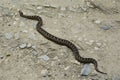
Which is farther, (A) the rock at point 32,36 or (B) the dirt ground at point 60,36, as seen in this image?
(A) the rock at point 32,36

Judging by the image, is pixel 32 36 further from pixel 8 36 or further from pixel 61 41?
pixel 61 41

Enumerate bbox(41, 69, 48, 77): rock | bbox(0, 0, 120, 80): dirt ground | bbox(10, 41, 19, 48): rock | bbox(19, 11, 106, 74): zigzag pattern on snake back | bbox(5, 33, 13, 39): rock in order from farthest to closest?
1. bbox(5, 33, 13, 39): rock
2. bbox(10, 41, 19, 48): rock
3. bbox(19, 11, 106, 74): zigzag pattern on snake back
4. bbox(0, 0, 120, 80): dirt ground
5. bbox(41, 69, 48, 77): rock

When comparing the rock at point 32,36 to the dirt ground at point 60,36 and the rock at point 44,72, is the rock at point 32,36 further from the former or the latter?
the rock at point 44,72

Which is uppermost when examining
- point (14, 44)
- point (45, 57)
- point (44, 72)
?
point (14, 44)

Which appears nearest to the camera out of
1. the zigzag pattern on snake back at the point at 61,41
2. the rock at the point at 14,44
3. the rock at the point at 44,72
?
the rock at the point at 44,72

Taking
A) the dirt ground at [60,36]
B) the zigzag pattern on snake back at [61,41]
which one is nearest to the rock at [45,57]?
the dirt ground at [60,36]

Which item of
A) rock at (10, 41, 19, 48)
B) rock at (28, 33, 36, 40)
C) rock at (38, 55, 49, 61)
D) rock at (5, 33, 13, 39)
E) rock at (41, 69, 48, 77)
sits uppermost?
rock at (5, 33, 13, 39)

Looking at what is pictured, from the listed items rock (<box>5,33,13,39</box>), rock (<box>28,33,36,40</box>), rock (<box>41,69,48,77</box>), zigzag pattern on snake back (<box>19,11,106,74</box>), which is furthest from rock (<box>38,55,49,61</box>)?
rock (<box>5,33,13,39</box>)

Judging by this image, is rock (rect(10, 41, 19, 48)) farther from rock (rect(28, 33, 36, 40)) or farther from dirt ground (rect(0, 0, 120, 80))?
rock (rect(28, 33, 36, 40))

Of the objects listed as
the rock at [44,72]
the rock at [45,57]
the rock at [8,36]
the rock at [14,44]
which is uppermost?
the rock at [8,36]

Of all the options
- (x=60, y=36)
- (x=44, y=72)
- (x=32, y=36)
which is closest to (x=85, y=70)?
(x=44, y=72)
